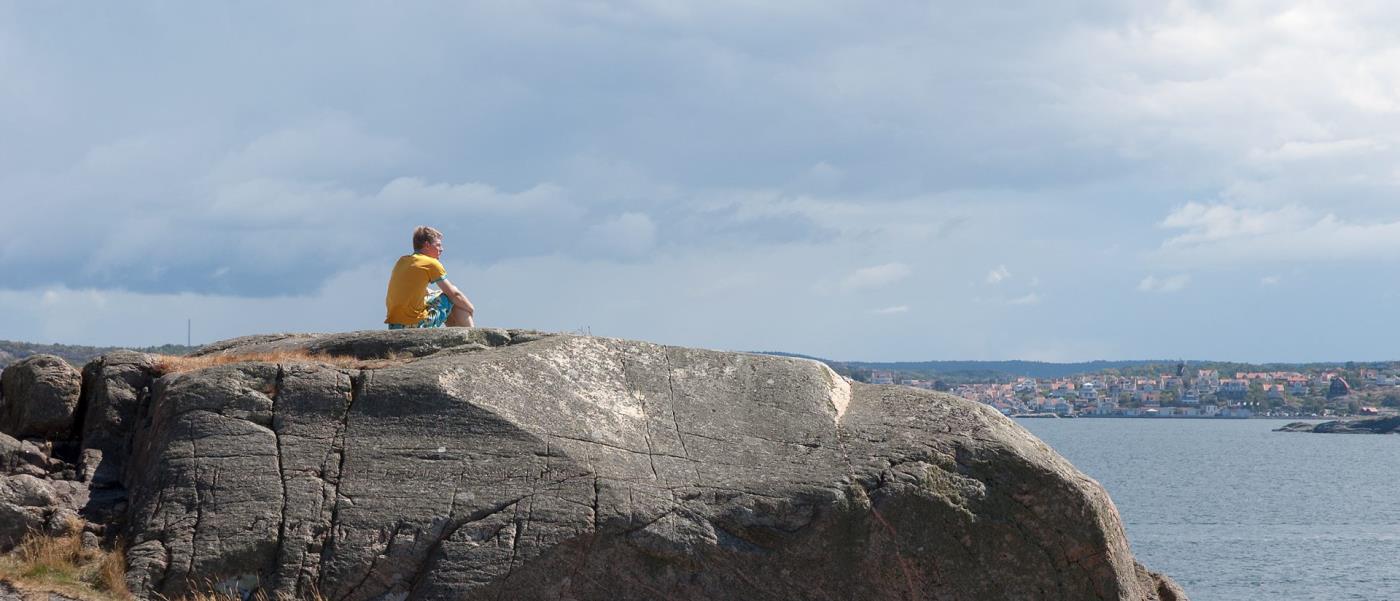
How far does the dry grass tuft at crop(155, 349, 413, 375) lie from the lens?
14.2 m

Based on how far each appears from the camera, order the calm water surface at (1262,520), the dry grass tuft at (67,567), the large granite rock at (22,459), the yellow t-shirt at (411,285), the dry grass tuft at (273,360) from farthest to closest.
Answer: the calm water surface at (1262,520) → the yellow t-shirt at (411,285) → the dry grass tuft at (273,360) → the large granite rock at (22,459) → the dry grass tuft at (67,567)

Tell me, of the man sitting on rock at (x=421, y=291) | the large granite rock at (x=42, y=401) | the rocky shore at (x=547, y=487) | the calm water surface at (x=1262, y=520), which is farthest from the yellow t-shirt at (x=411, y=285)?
the calm water surface at (x=1262, y=520)

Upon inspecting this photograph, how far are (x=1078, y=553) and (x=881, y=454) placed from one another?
2167 mm

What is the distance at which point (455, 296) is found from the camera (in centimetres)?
1600

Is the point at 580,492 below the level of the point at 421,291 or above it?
below

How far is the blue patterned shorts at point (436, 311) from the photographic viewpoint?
16.0 metres

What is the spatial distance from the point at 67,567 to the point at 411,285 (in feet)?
15.7

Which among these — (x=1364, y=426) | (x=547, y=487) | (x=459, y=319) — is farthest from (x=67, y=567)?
(x=1364, y=426)

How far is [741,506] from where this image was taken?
1322 cm

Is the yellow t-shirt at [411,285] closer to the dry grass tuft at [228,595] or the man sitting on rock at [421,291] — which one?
the man sitting on rock at [421,291]

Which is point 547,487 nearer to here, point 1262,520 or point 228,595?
point 228,595

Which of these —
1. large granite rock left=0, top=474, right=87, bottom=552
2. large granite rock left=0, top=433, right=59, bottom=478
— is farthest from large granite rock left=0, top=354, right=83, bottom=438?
large granite rock left=0, top=474, right=87, bottom=552

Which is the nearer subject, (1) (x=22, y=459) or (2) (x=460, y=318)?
(1) (x=22, y=459)

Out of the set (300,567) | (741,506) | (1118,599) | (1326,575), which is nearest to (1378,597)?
(1326,575)
